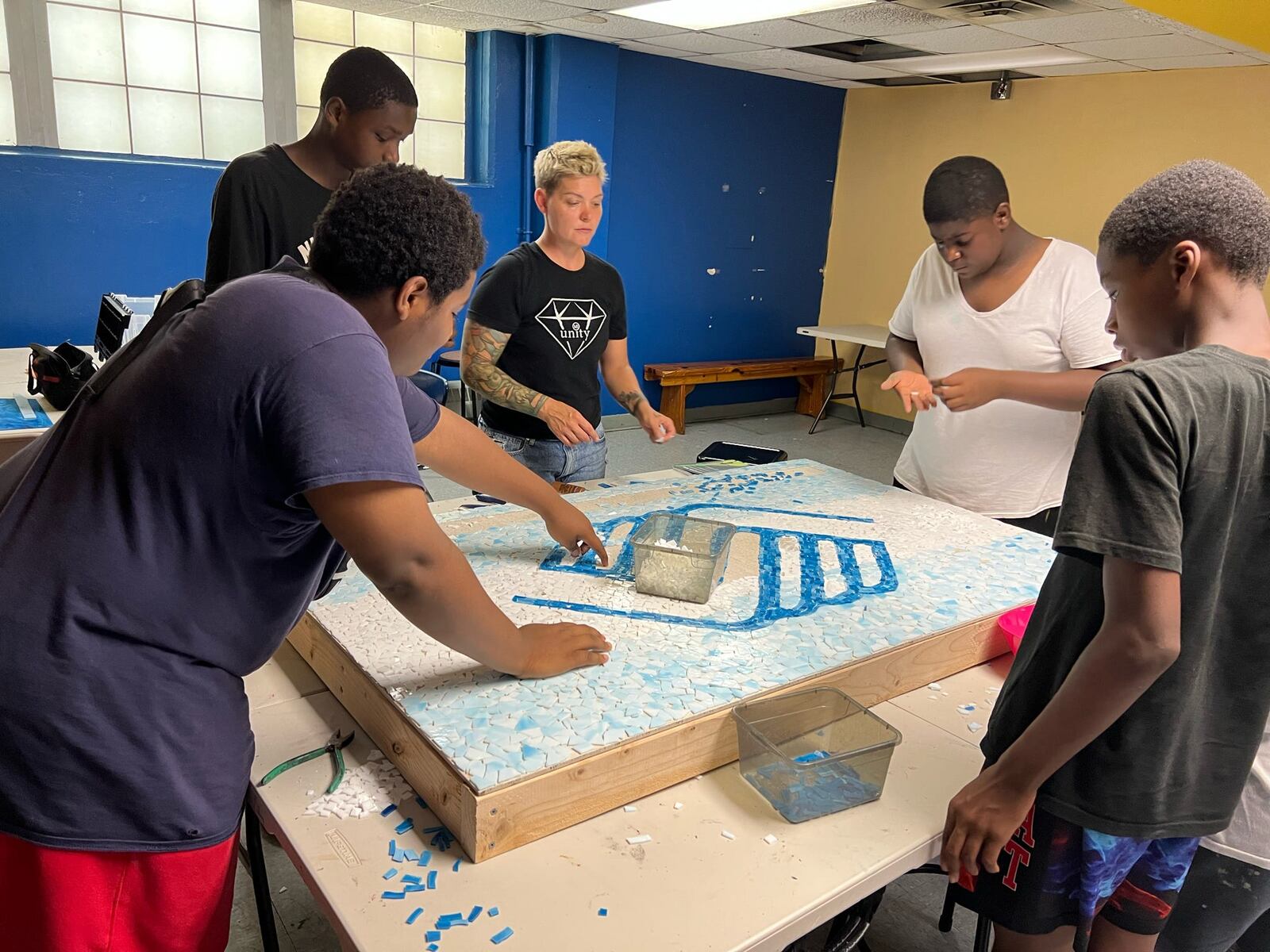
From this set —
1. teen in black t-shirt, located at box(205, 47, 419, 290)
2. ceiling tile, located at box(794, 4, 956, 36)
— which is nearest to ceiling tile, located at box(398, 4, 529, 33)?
ceiling tile, located at box(794, 4, 956, 36)

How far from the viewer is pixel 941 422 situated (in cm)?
219

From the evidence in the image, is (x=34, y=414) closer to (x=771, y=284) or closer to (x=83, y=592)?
(x=83, y=592)

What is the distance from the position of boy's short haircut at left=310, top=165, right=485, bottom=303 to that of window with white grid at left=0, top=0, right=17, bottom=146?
163 inches

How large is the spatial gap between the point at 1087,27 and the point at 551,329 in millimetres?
3247

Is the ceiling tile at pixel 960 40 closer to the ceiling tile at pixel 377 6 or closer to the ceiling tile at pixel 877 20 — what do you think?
the ceiling tile at pixel 877 20

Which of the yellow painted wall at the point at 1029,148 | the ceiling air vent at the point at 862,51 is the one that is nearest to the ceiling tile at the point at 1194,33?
the yellow painted wall at the point at 1029,148

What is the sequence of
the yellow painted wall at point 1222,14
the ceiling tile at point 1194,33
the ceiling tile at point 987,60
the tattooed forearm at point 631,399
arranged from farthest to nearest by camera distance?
the ceiling tile at point 987,60 < the ceiling tile at point 1194,33 < the yellow painted wall at point 1222,14 < the tattooed forearm at point 631,399

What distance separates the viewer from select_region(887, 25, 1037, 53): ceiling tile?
4277 mm

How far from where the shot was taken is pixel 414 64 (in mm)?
5086

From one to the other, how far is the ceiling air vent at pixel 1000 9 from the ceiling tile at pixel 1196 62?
3.80ft

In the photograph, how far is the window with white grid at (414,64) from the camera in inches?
187

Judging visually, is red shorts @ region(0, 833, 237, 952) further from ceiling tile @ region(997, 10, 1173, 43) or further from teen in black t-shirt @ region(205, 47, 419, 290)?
ceiling tile @ region(997, 10, 1173, 43)

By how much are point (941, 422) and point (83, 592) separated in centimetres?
189

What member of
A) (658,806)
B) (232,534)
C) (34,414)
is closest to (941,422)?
(658,806)
